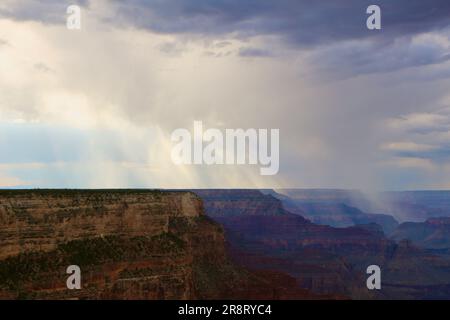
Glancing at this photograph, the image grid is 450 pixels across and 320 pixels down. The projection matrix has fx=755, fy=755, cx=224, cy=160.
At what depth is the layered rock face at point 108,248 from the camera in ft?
250

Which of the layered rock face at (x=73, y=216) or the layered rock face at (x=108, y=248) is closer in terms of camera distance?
the layered rock face at (x=108, y=248)

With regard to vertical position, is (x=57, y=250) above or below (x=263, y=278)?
above

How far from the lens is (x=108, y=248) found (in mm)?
86062

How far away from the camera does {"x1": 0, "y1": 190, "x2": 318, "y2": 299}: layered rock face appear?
3000 inches

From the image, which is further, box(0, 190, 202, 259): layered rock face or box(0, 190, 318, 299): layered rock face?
box(0, 190, 202, 259): layered rock face

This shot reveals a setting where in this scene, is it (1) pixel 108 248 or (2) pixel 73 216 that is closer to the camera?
(2) pixel 73 216

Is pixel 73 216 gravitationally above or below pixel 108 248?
above

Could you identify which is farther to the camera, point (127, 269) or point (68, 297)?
point (127, 269)
